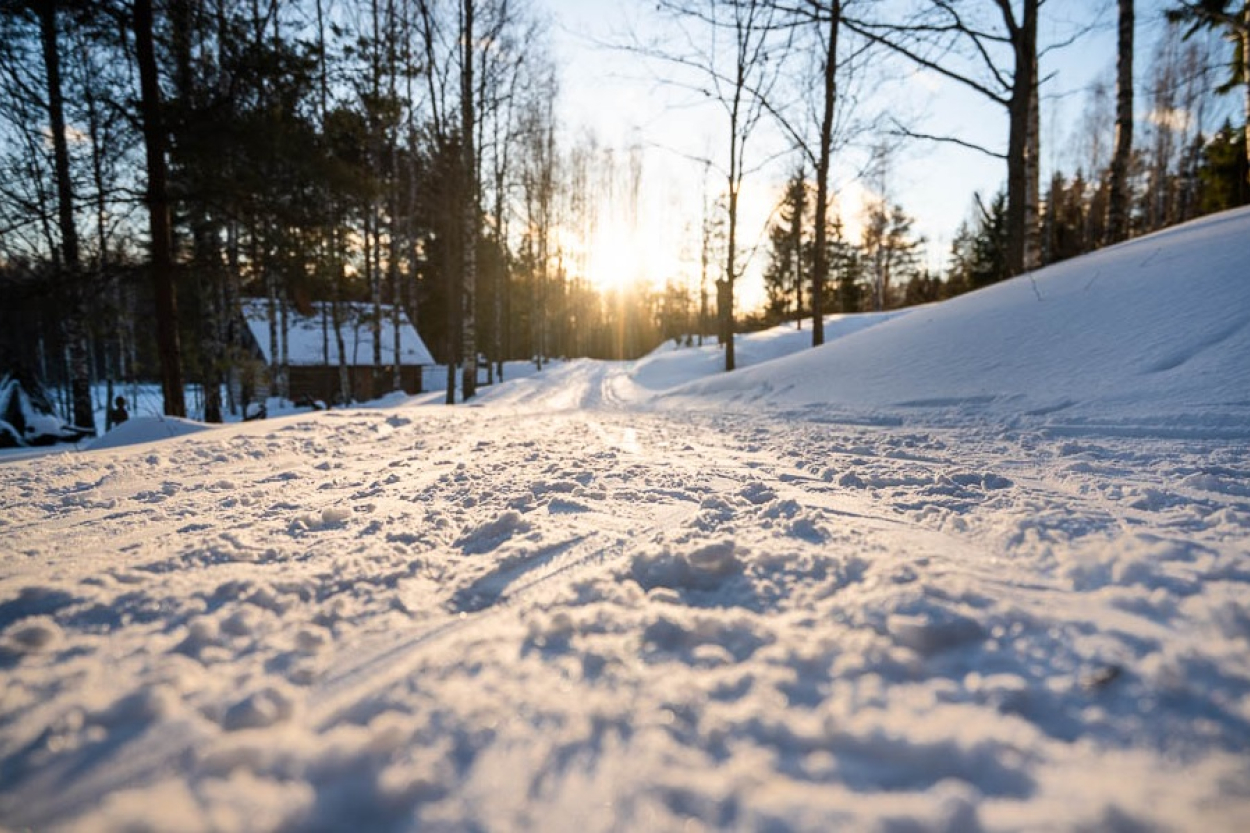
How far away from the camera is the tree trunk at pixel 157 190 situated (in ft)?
20.6

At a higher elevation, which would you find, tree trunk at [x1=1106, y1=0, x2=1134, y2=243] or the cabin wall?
tree trunk at [x1=1106, y1=0, x2=1134, y2=243]

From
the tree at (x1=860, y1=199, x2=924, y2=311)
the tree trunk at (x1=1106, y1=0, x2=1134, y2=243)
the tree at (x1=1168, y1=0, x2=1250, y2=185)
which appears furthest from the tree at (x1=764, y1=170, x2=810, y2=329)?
the tree trunk at (x1=1106, y1=0, x2=1134, y2=243)

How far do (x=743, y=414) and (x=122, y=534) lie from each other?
5913 mm

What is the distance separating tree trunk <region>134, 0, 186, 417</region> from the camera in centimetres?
629

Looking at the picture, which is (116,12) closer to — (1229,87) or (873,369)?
(873,369)

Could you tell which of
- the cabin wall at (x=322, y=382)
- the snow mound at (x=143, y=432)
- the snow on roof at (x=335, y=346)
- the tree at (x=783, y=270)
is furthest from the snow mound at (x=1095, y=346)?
the tree at (x=783, y=270)

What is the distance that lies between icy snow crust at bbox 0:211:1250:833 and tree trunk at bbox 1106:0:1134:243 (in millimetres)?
8502

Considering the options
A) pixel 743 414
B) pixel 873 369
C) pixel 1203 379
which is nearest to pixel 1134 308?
pixel 1203 379

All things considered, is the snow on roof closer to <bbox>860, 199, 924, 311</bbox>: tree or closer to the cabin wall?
the cabin wall

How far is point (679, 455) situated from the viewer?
4008mm

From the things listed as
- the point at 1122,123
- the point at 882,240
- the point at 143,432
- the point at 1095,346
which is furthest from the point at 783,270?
the point at 143,432

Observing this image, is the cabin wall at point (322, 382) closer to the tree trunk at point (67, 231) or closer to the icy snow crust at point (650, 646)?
the tree trunk at point (67, 231)

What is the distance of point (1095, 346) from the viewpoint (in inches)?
178

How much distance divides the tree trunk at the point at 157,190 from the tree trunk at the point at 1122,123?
14.7 meters
